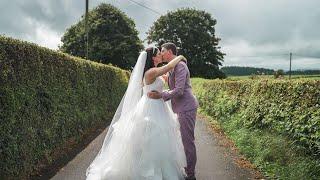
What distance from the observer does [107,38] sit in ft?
224

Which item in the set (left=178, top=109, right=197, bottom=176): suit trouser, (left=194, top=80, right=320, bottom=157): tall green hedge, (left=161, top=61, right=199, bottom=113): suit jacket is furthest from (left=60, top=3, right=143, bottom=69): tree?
(left=178, top=109, right=197, bottom=176): suit trouser

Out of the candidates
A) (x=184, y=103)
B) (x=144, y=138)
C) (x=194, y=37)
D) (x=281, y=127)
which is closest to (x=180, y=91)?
(x=184, y=103)

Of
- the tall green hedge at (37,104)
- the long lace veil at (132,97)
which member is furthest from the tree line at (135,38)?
the long lace veil at (132,97)

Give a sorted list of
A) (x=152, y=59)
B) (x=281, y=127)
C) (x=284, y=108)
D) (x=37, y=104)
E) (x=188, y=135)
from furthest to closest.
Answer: (x=284, y=108) < (x=281, y=127) < (x=37, y=104) < (x=152, y=59) < (x=188, y=135)

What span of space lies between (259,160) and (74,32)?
63.4m

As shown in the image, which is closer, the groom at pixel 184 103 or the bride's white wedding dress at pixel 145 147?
the bride's white wedding dress at pixel 145 147

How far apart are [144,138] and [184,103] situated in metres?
1.03

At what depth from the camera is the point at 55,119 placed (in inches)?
458

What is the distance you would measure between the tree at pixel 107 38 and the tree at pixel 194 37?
28.4 ft

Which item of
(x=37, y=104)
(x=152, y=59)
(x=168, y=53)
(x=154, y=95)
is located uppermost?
(x=168, y=53)

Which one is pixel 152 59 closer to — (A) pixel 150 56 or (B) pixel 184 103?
(A) pixel 150 56

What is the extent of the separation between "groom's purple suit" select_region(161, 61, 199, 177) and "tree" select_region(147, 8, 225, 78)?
64648mm

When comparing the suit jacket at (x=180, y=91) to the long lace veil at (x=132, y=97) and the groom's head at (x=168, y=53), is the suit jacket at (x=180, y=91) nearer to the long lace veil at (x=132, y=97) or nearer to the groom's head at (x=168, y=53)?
the groom's head at (x=168, y=53)

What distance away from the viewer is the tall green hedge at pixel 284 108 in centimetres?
936
